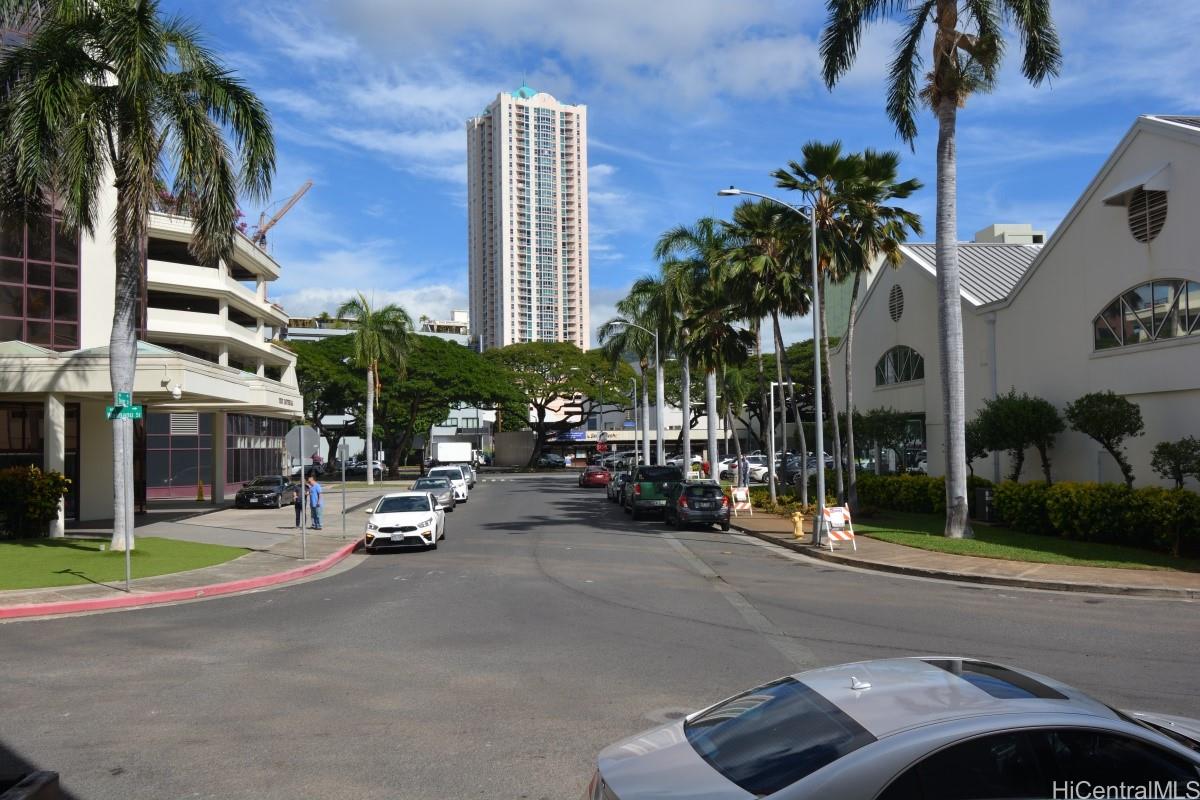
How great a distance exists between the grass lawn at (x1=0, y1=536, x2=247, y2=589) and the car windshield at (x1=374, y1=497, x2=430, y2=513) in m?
3.54

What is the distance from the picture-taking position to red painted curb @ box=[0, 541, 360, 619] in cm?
1434

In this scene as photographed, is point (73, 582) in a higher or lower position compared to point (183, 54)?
lower

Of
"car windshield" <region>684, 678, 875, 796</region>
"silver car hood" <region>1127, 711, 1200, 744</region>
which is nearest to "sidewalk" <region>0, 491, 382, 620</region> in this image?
"car windshield" <region>684, 678, 875, 796</region>

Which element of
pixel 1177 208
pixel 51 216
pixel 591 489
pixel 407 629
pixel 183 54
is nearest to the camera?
pixel 407 629

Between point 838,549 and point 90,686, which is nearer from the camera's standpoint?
point 90,686

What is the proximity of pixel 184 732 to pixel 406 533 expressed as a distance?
51.1 ft

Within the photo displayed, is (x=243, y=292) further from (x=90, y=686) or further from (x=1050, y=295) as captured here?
(x=90, y=686)

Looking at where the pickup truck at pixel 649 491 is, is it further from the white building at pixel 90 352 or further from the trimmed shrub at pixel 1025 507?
the white building at pixel 90 352

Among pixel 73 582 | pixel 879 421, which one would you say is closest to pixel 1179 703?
pixel 73 582

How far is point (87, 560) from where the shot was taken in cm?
1970

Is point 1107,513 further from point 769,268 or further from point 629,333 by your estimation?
point 629,333

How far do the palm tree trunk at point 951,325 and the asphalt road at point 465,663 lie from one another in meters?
5.49

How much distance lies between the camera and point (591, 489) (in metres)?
55.8

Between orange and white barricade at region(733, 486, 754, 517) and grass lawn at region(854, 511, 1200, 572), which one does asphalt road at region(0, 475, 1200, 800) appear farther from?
orange and white barricade at region(733, 486, 754, 517)
